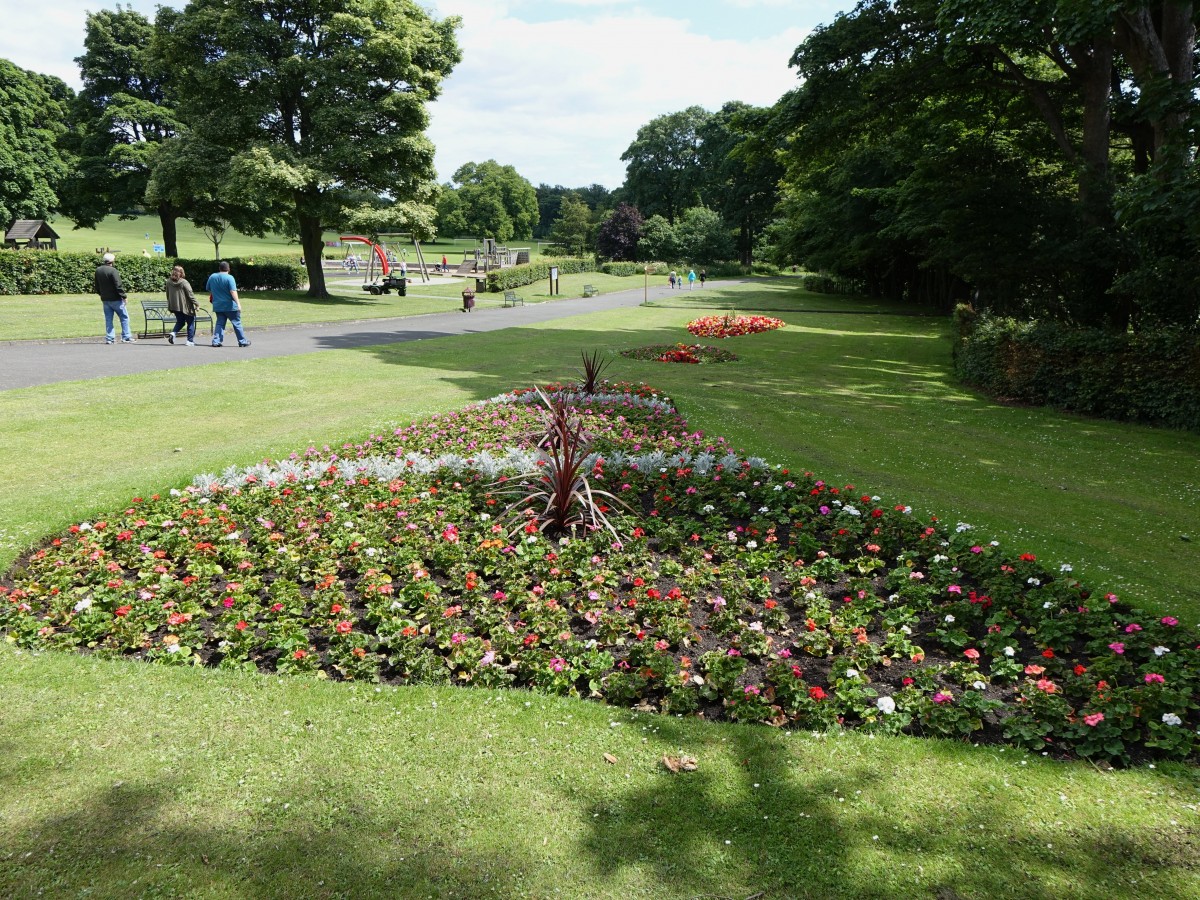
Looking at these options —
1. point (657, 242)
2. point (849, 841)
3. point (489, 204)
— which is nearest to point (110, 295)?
point (849, 841)

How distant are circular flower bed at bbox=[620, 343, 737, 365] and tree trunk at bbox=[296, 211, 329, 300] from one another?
18.5 meters

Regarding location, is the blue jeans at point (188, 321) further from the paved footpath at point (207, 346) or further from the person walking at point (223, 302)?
the person walking at point (223, 302)

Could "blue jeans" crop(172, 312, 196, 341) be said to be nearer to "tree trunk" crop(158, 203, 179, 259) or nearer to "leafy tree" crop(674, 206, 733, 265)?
"tree trunk" crop(158, 203, 179, 259)

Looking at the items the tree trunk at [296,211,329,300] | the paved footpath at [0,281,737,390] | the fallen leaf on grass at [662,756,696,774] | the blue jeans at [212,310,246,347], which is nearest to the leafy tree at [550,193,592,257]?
the tree trunk at [296,211,329,300]

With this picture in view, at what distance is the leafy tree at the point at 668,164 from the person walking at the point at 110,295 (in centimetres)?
8192

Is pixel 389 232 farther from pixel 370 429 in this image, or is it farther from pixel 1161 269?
pixel 1161 269

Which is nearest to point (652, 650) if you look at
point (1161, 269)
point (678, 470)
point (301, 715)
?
point (301, 715)

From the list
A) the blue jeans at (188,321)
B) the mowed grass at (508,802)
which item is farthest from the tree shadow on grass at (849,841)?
the blue jeans at (188,321)

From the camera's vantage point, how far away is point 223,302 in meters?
16.1

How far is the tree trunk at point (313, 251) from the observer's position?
3075 centimetres

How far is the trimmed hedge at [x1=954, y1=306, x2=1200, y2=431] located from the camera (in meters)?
11.5

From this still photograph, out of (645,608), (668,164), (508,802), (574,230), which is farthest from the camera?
(668,164)

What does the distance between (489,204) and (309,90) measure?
83.0 metres

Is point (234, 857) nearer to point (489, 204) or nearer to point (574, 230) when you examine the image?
point (574, 230)
